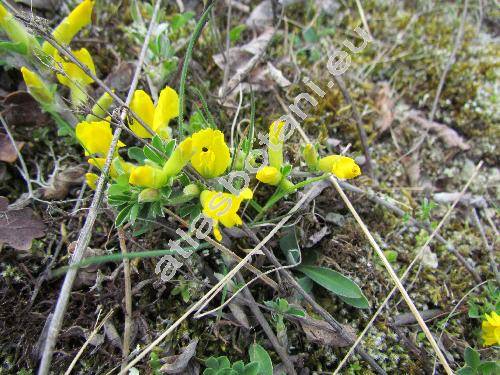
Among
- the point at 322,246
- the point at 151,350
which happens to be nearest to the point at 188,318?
the point at 151,350

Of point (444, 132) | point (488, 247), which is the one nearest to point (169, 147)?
point (488, 247)

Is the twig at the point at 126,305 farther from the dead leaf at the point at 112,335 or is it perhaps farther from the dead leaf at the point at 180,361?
the dead leaf at the point at 180,361

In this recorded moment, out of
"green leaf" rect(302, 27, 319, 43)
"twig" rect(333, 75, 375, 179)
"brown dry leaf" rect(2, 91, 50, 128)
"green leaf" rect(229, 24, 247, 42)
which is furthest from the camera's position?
"green leaf" rect(302, 27, 319, 43)

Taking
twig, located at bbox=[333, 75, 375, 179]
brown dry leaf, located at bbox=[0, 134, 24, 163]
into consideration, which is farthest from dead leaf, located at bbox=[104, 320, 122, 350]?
twig, located at bbox=[333, 75, 375, 179]

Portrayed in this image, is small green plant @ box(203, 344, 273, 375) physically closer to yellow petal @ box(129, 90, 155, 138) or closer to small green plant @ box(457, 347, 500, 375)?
small green plant @ box(457, 347, 500, 375)

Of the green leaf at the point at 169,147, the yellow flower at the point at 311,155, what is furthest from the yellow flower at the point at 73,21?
the yellow flower at the point at 311,155

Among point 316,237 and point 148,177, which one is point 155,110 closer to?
point 148,177
